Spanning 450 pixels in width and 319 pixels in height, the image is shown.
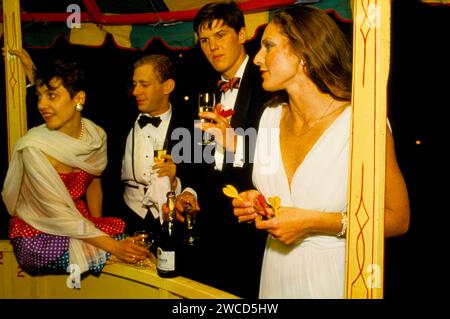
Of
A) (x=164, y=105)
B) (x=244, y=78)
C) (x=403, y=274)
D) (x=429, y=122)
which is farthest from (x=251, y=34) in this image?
(x=403, y=274)

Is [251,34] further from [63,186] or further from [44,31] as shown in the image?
[44,31]

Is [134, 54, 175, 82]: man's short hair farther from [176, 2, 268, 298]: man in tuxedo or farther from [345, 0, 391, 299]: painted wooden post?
[345, 0, 391, 299]: painted wooden post

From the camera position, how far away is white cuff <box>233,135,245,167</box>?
5.52ft

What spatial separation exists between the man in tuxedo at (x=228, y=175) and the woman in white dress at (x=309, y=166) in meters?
0.32

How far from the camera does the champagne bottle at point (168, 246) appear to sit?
1409 mm

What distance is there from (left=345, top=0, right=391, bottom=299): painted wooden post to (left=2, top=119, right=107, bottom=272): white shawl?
1.09 meters

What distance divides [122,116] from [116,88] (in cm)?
48

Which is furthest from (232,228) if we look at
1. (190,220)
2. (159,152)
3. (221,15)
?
(221,15)

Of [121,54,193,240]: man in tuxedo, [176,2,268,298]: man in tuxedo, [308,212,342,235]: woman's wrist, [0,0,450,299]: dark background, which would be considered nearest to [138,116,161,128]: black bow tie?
[121,54,193,240]: man in tuxedo

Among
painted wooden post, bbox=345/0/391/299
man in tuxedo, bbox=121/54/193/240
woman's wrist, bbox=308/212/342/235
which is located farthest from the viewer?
man in tuxedo, bbox=121/54/193/240

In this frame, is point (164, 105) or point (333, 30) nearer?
point (333, 30)

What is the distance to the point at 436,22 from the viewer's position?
2.09 metres

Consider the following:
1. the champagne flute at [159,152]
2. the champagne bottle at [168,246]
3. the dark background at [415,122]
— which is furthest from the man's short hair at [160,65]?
the champagne bottle at [168,246]

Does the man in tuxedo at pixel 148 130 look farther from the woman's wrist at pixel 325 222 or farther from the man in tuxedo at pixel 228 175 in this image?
the woman's wrist at pixel 325 222
